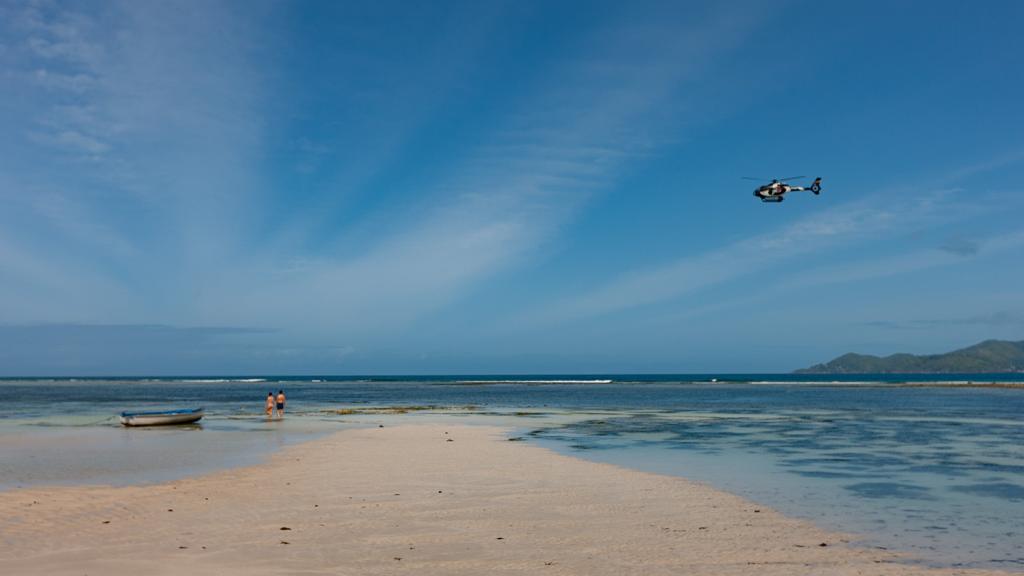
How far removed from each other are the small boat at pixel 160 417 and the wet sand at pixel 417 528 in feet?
→ 73.8

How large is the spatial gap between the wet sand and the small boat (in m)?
22.5

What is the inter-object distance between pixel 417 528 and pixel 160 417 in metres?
32.7

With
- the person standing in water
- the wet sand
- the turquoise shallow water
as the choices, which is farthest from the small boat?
the wet sand

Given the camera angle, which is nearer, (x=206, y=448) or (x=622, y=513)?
(x=622, y=513)

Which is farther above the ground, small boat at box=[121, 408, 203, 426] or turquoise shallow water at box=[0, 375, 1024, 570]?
small boat at box=[121, 408, 203, 426]

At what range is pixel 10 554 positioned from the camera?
1159 centimetres

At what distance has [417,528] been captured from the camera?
13.6 m

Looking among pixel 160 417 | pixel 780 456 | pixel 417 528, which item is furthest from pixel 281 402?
pixel 417 528

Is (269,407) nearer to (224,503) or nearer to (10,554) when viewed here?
(224,503)

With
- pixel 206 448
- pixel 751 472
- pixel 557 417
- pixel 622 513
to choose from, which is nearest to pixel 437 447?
pixel 206 448

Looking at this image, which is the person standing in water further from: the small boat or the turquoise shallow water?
the small boat

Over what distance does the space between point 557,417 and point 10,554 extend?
39.0 metres

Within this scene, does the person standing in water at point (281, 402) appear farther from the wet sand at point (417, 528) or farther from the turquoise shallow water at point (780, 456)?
the wet sand at point (417, 528)

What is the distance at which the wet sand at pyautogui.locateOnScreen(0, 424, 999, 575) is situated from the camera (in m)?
11.1
